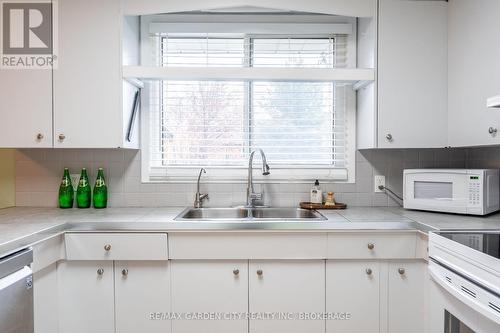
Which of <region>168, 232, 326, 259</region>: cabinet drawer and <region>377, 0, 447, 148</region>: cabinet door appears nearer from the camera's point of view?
<region>168, 232, 326, 259</region>: cabinet drawer

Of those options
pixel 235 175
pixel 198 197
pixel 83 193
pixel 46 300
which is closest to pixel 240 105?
pixel 235 175

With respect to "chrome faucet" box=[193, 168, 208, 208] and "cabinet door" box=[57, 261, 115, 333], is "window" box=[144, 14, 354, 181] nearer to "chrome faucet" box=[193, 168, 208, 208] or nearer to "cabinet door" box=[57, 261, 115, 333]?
"chrome faucet" box=[193, 168, 208, 208]

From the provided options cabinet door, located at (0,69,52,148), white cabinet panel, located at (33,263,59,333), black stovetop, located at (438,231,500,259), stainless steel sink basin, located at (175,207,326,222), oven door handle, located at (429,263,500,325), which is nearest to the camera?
oven door handle, located at (429,263,500,325)

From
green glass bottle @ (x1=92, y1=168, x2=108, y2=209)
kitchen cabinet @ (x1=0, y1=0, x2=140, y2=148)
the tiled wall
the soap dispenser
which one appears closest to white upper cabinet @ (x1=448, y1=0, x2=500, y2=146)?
the tiled wall

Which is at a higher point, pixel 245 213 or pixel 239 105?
pixel 239 105

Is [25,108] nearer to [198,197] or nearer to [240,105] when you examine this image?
[198,197]

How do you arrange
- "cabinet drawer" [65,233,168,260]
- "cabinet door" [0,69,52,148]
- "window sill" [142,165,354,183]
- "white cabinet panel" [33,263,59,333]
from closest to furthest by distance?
"white cabinet panel" [33,263,59,333] → "cabinet drawer" [65,233,168,260] → "cabinet door" [0,69,52,148] → "window sill" [142,165,354,183]

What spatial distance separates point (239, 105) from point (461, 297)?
168 cm

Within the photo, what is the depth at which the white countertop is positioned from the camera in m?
1.56

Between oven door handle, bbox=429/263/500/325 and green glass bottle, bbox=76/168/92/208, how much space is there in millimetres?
2079

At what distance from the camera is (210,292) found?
1.71m

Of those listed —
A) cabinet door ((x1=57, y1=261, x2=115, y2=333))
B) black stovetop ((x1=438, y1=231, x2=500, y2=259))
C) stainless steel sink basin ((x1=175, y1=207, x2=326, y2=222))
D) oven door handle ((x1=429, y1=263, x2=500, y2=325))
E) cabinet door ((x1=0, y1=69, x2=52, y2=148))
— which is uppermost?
cabinet door ((x1=0, y1=69, x2=52, y2=148))

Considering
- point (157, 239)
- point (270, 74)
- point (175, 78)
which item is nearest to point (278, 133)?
point (270, 74)

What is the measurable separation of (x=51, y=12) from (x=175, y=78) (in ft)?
2.67
